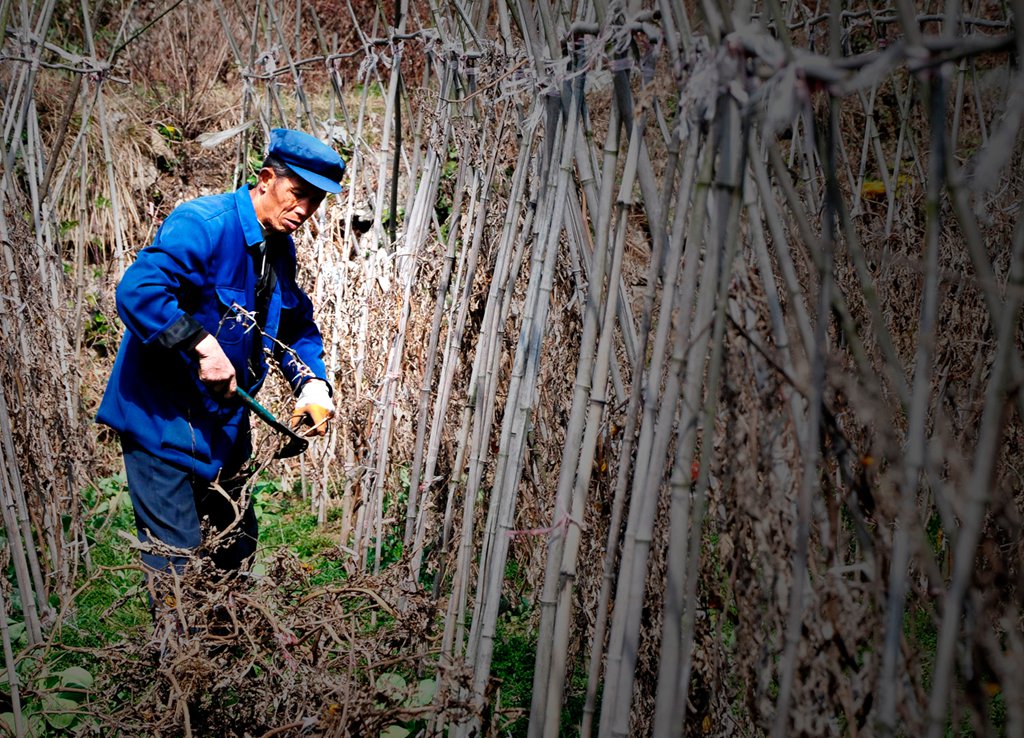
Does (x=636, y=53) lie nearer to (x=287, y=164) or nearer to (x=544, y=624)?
(x=544, y=624)

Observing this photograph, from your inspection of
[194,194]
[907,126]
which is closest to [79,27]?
[194,194]

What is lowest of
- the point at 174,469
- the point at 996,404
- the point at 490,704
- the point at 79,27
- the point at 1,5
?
the point at 490,704

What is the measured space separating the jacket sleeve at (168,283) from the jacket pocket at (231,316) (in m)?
0.11

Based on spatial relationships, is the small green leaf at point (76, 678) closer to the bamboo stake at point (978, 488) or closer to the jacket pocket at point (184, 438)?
the jacket pocket at point (184, 438)

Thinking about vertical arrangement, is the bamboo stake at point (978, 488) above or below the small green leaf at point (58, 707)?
above

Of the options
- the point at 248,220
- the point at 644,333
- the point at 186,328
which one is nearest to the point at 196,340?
the point at 186,328

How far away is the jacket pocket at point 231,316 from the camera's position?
9.81ft

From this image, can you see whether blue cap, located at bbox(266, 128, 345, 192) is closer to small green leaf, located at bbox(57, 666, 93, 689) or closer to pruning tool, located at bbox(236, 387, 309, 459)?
pruning tool, located at bbox(236, 387, 309, 459)

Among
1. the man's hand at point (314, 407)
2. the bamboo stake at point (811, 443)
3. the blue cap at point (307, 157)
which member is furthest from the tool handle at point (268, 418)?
the bamboo stake at point (811, 443)

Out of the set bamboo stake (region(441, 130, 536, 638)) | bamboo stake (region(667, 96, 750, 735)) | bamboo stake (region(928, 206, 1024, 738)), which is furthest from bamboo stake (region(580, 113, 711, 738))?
bamboo stake (region(441, 130, 536, 638))

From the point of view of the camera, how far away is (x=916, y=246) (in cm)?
403

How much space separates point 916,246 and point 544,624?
2969mm

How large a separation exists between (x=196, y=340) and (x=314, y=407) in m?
0.59

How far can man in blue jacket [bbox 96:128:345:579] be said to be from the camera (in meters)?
2.75
